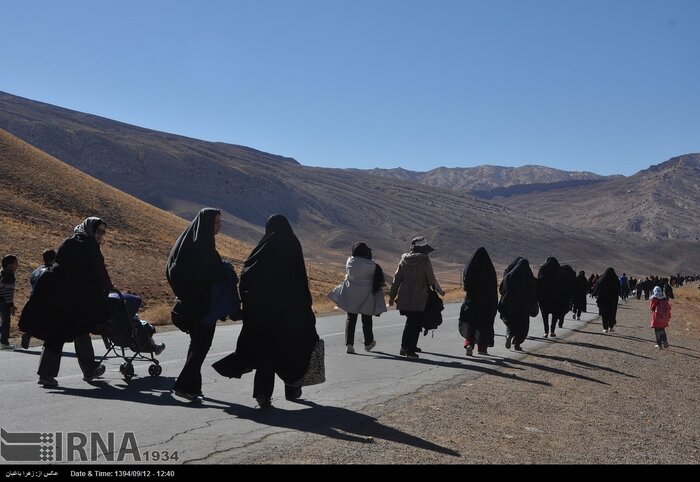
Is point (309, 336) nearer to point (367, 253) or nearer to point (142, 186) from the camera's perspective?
Answer: point (367, 253)

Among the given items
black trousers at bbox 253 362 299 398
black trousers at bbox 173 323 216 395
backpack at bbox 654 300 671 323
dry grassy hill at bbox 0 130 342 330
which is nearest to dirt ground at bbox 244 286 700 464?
black trousers at bbox 253 362 299 398

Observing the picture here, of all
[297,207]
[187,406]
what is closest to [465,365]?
[187,406]

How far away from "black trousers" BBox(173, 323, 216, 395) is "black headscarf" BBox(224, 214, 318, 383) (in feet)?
0.71

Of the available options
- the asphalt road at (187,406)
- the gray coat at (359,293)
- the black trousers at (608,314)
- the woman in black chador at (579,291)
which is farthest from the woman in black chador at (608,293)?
the gray coat at (359,293)

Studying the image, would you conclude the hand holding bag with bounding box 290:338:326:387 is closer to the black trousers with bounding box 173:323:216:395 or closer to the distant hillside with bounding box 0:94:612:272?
the black trousers with bounding box 173:323:216:395

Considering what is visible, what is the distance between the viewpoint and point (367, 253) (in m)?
14.7

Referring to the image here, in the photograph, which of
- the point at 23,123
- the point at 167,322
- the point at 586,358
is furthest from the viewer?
the point at 23,123

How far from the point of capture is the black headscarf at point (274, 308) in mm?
8406

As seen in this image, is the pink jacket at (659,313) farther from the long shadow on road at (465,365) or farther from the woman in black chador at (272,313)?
the woman in black chador at (272,313)

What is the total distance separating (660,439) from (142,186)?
144 meters

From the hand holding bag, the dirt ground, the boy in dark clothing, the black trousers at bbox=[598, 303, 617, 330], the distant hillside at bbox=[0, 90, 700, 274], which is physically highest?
the distant hillside at bbox=[0, 90, 700, 274]

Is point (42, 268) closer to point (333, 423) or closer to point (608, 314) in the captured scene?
point (333, 423)

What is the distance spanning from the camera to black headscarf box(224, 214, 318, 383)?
8.41m

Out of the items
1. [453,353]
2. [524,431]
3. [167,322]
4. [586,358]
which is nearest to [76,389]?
[524,431]
